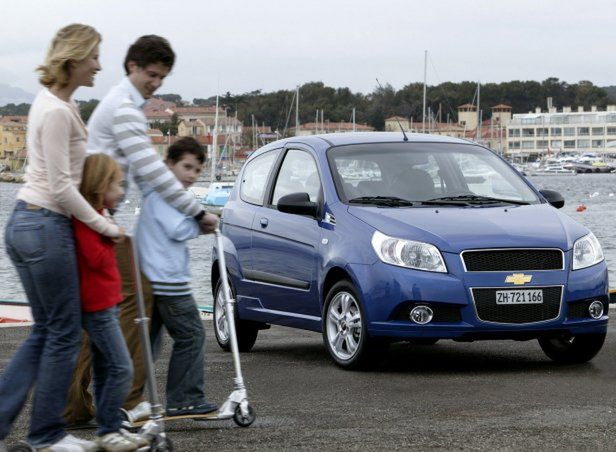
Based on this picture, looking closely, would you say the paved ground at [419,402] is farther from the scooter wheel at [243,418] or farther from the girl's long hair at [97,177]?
the girl's long hair at [97,177]

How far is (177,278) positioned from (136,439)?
3.08 feet

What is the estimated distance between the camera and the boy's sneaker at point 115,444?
6.16 meters

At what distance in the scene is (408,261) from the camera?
31.0 feet

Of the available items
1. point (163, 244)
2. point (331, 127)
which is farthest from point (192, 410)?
point (331, 127)

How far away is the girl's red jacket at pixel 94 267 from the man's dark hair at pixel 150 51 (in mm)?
1084

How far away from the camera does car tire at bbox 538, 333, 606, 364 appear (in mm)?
10094

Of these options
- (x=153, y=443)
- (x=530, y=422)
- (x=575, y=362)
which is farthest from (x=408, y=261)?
(x=153, y=443)

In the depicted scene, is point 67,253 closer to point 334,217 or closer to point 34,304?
point 34,304

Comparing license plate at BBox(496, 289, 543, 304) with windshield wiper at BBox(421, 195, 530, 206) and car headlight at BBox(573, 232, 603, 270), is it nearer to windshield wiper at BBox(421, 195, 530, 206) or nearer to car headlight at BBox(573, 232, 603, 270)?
car headlight at BBox(573, 232, 603, 270)

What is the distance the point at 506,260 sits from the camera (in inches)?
372

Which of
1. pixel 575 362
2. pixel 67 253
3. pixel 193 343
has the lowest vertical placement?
pixel 575 362

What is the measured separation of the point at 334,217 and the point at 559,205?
1.76 metres

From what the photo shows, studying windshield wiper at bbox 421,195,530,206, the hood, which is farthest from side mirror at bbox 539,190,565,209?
the hood

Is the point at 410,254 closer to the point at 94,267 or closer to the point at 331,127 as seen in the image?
the point at 94,267
